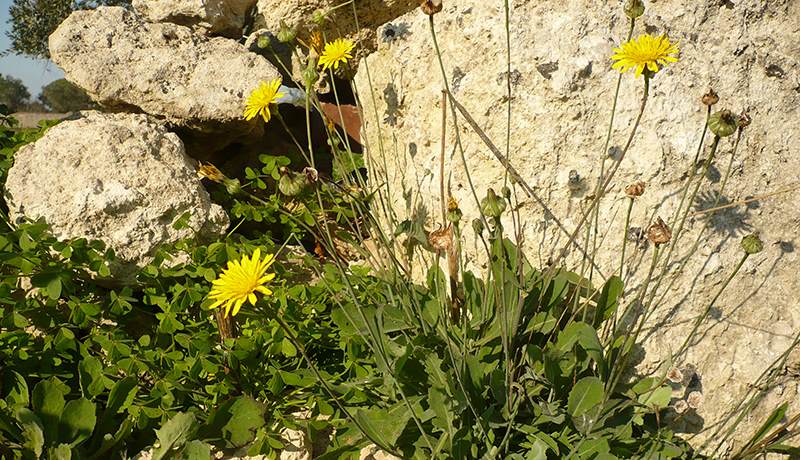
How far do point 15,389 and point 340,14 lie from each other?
2.69 m

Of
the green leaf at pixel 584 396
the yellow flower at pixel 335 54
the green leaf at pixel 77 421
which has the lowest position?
the green leaf at pixel 584 396

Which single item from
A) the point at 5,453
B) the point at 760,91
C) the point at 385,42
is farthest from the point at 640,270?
the point at 5,453

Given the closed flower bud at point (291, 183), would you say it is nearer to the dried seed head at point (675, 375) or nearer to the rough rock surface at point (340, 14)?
the dried seed head at point (675, 375)

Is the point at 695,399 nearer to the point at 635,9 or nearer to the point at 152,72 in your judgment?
the point at 635,9

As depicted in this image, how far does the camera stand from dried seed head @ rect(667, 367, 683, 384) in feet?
8.02

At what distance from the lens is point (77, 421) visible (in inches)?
94.2

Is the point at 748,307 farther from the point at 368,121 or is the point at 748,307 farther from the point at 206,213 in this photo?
the point at 206,213

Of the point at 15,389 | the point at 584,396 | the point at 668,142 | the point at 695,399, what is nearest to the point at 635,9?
the point at 668,142

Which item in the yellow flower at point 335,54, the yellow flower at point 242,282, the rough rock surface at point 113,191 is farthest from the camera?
the rough rock surface at point 113,191

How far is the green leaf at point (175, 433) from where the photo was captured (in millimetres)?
2328

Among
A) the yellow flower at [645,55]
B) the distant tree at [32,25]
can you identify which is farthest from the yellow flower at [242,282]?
the distant tree at [32,25]

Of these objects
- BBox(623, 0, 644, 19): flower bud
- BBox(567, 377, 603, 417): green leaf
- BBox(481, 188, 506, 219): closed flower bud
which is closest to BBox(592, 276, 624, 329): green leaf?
BBox(567, 377, 603, 417): green leaf

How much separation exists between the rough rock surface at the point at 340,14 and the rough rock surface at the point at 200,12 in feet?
1.09

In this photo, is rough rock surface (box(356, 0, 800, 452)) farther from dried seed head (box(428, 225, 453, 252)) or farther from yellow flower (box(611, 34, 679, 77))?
yellow flower (box(611, 34, 679, 77))
